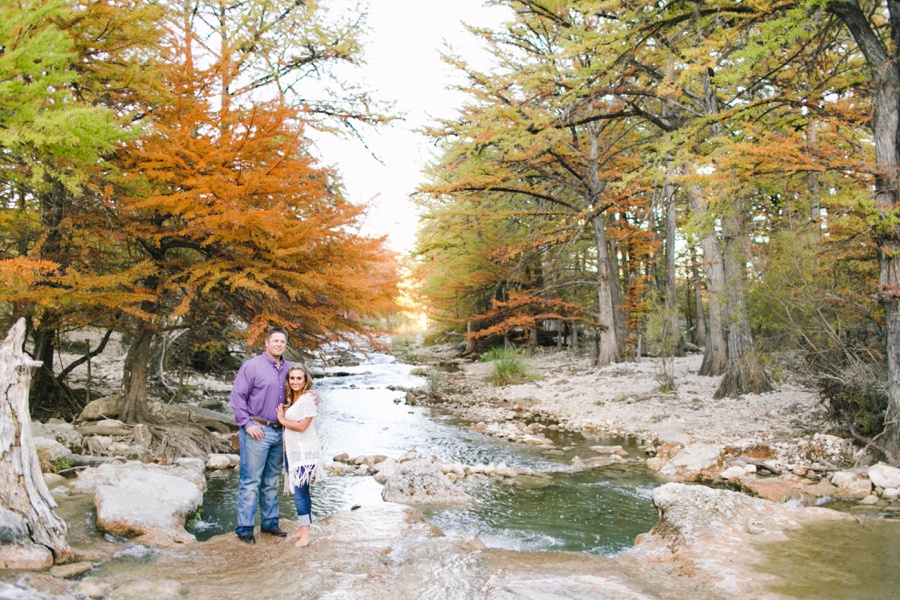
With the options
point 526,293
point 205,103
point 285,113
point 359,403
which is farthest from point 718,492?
point 526,293

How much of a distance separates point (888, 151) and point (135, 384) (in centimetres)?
970

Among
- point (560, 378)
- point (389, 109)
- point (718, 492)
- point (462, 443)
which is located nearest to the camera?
point (718, 492)

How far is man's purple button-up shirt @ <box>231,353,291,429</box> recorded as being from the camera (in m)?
4.37

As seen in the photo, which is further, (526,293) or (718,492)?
(526,293)

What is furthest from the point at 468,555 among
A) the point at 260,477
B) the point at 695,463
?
the point at 695,463

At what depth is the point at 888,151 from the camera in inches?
234

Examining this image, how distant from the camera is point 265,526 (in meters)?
4.61

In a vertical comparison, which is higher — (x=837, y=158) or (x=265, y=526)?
(x=837, y=158)

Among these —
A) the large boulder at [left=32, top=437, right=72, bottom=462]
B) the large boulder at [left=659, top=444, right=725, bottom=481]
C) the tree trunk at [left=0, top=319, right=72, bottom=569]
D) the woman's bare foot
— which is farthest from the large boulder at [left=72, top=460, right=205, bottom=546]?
the large boulder at [left=659, top=444, right=725, bottom=481]

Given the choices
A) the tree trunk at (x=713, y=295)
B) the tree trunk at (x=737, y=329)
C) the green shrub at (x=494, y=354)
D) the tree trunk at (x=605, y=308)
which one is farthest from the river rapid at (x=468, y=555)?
the green shrub at (x=494, y=354)

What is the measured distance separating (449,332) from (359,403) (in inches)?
→ 595

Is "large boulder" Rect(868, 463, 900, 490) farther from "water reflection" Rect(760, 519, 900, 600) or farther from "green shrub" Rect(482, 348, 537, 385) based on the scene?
"green shrub" Rect(482, 348, 537, 385)

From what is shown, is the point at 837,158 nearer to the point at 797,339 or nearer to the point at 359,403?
the point at 797,339

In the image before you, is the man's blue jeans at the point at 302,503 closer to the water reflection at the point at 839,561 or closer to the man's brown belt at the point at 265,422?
the man's brown belt at the point at 265,422
